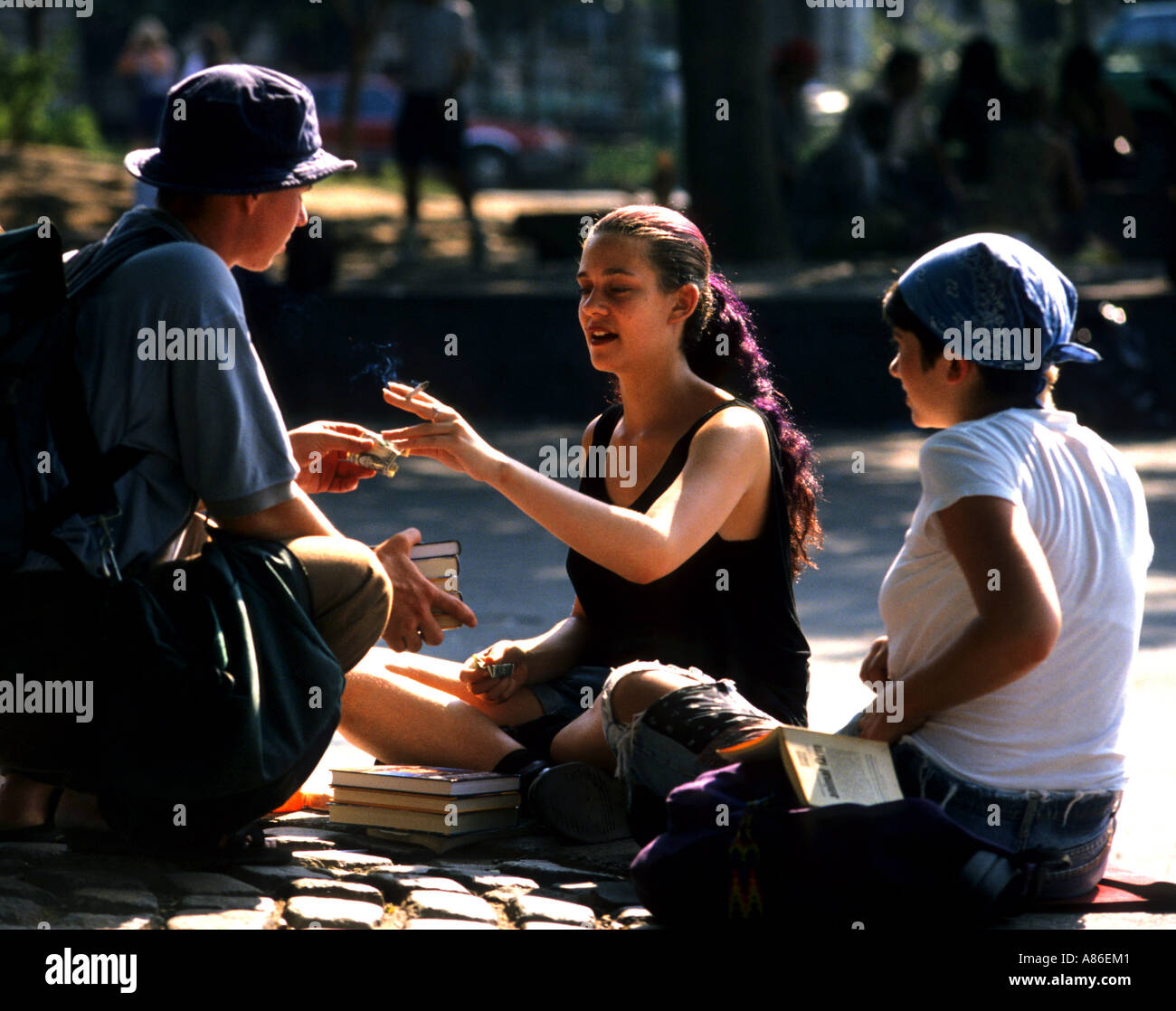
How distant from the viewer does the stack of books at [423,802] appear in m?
3.79

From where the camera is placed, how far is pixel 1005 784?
3.21 metres

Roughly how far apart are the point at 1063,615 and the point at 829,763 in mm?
494

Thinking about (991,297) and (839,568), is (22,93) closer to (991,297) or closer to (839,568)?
(839,568)

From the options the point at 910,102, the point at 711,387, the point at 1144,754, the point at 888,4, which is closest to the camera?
the point at 711,387

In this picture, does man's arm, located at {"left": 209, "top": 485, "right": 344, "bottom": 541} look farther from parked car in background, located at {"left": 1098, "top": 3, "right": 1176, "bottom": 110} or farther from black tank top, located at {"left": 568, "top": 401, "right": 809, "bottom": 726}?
parked car in background, located at {"left": 1098, "top": 3, "right": 1176, "bottom": 110}

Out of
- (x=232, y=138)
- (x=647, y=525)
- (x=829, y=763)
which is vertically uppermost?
(x=232, y=138)

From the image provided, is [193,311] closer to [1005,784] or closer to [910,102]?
[1005,784]

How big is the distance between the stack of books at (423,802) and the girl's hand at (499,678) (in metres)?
0.24

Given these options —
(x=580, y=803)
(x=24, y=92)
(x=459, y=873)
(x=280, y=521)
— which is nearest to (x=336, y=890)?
(x=459, y=873)

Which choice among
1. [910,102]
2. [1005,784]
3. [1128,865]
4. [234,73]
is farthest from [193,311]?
[910,102]

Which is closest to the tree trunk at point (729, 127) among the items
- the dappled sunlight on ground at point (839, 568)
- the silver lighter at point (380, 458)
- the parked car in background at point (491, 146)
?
the dappled sunlight on ground at point (839, 568)

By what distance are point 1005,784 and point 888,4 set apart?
642 cm

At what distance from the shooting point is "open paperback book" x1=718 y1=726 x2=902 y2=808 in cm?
307

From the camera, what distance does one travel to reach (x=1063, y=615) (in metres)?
3.20
